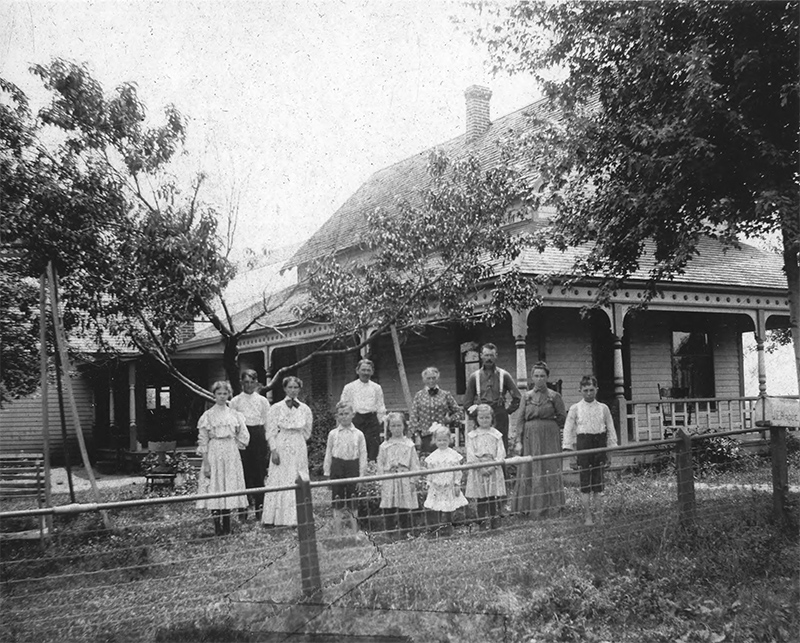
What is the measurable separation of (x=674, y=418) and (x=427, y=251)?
621cm

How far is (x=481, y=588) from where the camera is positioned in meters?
5.53

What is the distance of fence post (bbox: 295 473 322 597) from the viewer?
4953mm

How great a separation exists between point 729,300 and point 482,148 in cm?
764

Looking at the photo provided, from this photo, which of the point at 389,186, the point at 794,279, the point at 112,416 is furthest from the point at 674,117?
the point at 112,416

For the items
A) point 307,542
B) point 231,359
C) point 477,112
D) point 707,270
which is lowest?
point 307,542

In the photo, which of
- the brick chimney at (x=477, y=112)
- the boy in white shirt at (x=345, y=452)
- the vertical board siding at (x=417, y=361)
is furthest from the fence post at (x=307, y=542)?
the brick chimney at (x=477, y=112)

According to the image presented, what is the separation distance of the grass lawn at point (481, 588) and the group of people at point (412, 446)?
2.49 feet

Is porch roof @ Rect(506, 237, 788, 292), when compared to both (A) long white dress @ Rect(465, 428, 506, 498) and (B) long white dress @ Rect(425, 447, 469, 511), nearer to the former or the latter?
(A) long white dress @ Rect(465, 428, 506, 498)

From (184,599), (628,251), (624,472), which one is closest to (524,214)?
(628,251)

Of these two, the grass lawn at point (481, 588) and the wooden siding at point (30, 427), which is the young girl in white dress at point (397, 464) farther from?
the wooden siding at point (30, 427)

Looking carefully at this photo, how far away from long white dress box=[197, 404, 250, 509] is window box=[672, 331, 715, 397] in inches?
413

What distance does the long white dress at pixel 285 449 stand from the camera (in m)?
8.30

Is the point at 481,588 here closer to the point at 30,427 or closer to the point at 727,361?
the point at 727,361

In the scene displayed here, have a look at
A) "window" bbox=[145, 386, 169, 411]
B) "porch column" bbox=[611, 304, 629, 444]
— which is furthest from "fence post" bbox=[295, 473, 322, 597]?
"window" bbox=[145, 386, 169, 411]
